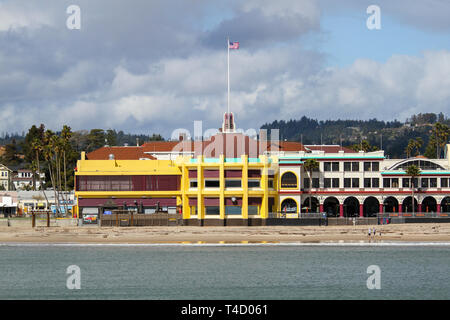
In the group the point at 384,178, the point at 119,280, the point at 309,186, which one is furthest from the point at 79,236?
the point at 384,178

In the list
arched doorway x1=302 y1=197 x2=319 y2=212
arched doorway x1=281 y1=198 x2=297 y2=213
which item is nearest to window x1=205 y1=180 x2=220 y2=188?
arched doorway x1=281 y1=198 x2=297 y2=213

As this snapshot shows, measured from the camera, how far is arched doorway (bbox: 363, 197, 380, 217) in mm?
118812

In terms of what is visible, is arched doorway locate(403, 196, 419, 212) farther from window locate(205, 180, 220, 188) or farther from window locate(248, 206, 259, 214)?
window locate(205, 180, 220, 188)

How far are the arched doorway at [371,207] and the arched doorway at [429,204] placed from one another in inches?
292

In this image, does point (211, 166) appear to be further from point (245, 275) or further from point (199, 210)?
point (245, 275)

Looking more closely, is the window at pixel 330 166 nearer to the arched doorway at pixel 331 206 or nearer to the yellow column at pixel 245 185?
the arched doorway at pixel 331 206

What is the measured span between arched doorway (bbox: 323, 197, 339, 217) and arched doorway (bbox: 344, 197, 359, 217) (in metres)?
1.47

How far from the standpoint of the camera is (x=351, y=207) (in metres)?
119

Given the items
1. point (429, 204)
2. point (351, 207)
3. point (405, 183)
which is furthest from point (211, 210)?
point (429, 204)

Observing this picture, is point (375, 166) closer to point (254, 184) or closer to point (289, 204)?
point (289, 204)

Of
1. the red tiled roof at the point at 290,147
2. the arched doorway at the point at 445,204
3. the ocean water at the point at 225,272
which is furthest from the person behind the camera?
the red tiled roof at the point at 290,147

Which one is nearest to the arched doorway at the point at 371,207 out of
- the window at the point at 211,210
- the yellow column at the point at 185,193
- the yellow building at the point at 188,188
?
the yellow building at the point at 188,188

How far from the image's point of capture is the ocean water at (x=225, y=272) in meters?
62.4

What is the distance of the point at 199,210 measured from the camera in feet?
334
